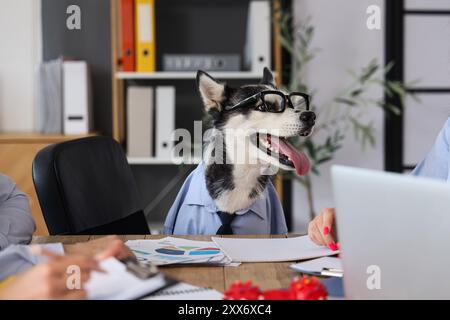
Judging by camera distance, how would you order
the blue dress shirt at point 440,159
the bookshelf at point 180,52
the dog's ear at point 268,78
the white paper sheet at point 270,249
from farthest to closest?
1. the bookshelf at point 180,52
2. the dog's ear at point 268,78
3. the blue dress shirt at point 440,159
4. the white paper sheet at point 270,249

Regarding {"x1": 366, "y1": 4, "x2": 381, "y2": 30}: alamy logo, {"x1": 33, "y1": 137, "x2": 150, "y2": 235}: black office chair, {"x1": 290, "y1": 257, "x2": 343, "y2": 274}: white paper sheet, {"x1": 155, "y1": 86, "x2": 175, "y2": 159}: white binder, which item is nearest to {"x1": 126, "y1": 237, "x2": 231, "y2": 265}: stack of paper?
{"x1": 290, "y1": 257, "x2": 343, "y2": 274}: white paper sheet

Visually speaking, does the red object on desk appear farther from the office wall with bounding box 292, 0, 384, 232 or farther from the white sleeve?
the office wall with bounding box 292, 0, 384, 232

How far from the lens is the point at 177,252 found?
1.18 metres

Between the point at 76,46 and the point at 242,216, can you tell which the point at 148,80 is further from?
the point at 242,216

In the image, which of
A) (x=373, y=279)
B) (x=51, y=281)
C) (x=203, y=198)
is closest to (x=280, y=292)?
(x=373, y=279)

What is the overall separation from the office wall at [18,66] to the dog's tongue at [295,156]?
1987mm

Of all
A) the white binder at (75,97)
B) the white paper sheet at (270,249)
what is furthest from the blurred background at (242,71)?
the white paper sheet at (270,249)

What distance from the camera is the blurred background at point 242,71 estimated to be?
319 centimetres

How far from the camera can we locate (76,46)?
134 inches

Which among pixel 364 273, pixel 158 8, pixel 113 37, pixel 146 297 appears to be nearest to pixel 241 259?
pixel 146 297

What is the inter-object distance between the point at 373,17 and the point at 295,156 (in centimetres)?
197

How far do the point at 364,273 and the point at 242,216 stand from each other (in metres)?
1.00

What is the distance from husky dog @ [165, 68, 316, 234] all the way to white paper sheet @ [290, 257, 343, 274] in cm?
57

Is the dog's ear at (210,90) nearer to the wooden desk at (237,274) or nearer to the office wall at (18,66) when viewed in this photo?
the wooden desk at (237,274)
